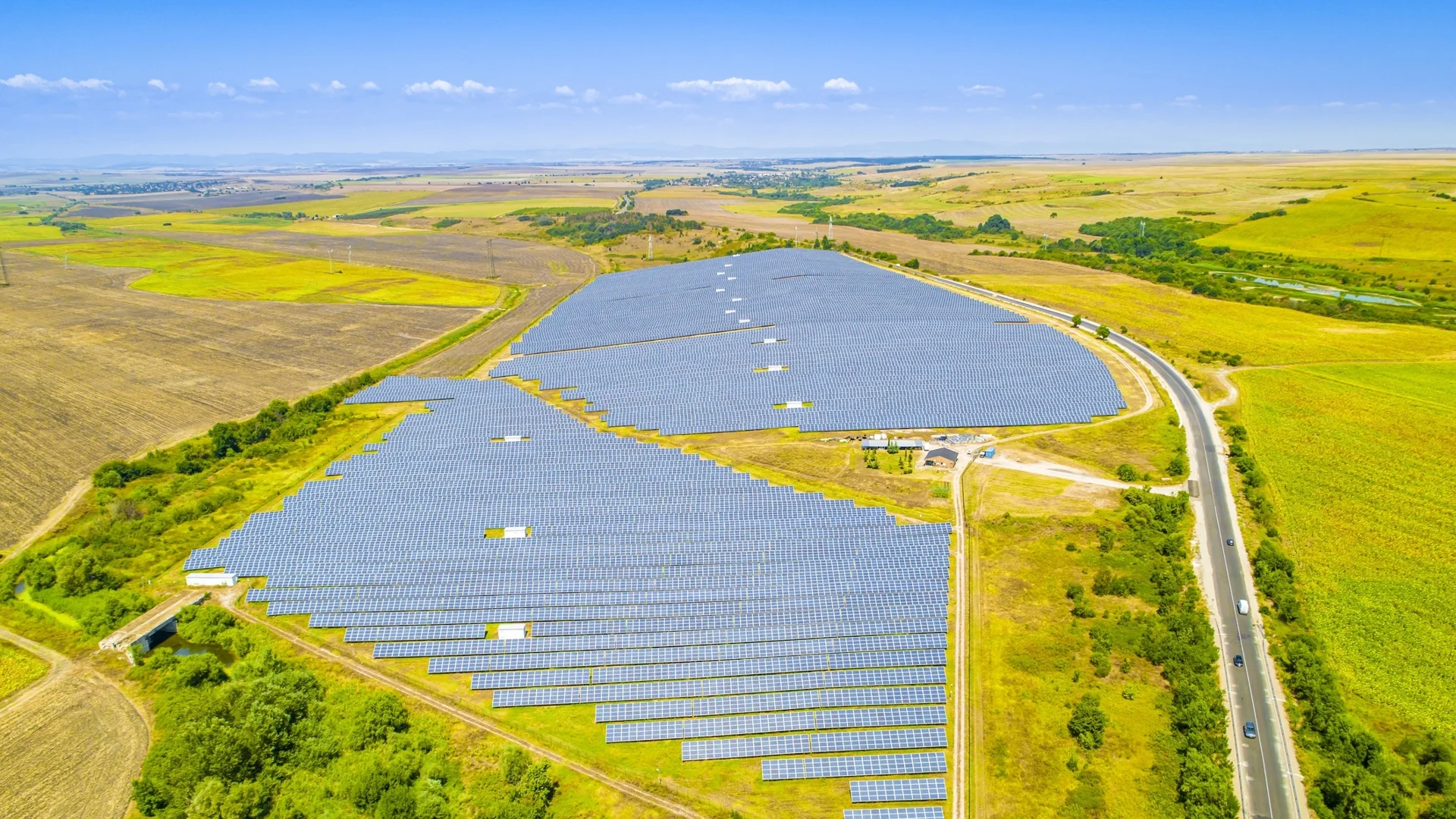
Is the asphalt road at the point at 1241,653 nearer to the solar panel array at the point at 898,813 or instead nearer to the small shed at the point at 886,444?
the solar panel array at the point at 898,813

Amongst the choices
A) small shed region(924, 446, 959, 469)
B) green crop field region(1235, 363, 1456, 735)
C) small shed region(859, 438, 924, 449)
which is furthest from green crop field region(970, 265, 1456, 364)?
small shed region(859, 438, 924, 449)

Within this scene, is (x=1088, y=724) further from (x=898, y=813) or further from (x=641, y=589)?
(x=641, y=589)

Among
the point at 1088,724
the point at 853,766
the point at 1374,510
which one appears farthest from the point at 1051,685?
the point at 1374,510

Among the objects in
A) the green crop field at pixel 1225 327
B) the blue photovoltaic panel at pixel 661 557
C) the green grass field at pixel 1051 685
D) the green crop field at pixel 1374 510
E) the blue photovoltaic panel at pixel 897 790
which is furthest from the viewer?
the green crop field at pixel 1225 327

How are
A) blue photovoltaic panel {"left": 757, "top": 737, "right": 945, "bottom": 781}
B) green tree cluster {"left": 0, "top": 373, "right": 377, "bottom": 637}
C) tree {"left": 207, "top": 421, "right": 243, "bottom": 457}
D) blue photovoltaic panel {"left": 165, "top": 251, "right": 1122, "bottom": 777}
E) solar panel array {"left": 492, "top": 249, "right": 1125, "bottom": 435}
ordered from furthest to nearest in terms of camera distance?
solar panel array {"left": 492, "top": 249, "right": 1125, "bottom": 435} → tree {"left": 207, "top": 421, "right": 243, "bottom": 457} → green tree cluster {"left": 0, "top": 373, "right": 377, "bottom": 637} → blue photovoltaic panel {"left": 165, "top": 251, "right": 1122, "bottom": 777} → blue photovoltaic panel {"left": 757, "top": 737, "right": 945, "bottom": 781}

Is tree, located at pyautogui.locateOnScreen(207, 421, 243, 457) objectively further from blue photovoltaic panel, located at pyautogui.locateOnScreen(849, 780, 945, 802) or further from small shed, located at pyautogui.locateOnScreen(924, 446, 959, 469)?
blue photovoltaic panel, located at pyautogui.locateOnScreen(849, 780, 945, 802)

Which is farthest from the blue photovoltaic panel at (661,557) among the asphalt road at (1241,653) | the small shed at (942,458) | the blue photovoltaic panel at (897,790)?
the asphalt road at (1241,653)
